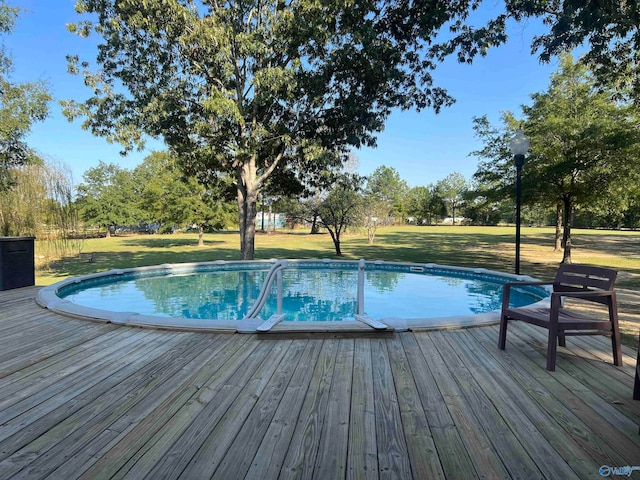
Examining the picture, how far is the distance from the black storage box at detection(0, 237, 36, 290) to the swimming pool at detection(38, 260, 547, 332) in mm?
614

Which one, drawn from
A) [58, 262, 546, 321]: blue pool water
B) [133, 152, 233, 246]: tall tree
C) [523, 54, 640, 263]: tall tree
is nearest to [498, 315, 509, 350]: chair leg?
[58, 262, 546, 321]: blue pool water

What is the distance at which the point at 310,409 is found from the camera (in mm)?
2268

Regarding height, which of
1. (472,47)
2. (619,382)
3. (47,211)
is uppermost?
(472,47)

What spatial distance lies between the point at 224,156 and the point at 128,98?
3.54m

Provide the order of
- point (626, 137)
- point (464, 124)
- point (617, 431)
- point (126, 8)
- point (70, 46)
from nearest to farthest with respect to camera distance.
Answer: point (617, 431)
point (126, 8)
point (626, 137)
point (70, 46)
point (464, 124)

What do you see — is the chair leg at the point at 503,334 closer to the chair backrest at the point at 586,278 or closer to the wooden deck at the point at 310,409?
the wooden deck at the point at 310,409

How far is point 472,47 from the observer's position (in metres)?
7.18

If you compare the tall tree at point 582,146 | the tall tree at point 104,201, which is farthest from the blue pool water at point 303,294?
the tall tree at point 104,201

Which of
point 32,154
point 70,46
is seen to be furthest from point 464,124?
point 32,154

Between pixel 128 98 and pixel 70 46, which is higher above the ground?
pixel 70 46

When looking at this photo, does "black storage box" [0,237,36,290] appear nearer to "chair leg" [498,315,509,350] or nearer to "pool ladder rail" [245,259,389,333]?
"pool ladder rail" [245,259,389,333]

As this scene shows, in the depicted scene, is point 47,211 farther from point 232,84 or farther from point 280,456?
point 280,456

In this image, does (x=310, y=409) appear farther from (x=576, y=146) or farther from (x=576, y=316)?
(x=576, y=146)

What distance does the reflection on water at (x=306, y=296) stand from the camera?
7512 mm
